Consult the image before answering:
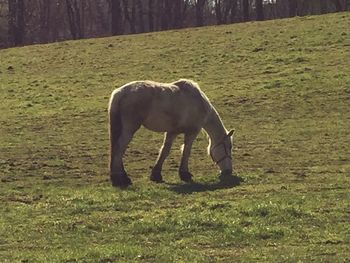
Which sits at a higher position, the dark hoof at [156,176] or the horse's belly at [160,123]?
the horse's belly at [160,123]

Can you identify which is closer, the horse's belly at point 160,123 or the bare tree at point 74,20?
the horse's belly at point 160,123

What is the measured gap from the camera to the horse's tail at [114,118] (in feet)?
40.3

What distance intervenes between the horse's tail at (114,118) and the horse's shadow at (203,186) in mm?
1189

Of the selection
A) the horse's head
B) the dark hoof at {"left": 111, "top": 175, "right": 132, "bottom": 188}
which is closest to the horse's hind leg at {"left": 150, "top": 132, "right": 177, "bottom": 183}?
the dark hoof at {"left": 111, "top": 175, "right": 132, "bottom": 188}

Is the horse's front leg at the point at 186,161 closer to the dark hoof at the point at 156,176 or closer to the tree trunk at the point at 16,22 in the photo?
the dark hoof at the point at 156,176

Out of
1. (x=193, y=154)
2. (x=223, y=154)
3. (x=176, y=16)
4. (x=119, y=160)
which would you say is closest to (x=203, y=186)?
(x=223, y=154)

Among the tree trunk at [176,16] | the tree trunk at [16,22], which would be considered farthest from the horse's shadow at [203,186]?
the tree trunk at [176,16]


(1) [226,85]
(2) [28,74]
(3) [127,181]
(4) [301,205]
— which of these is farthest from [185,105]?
(2) [28,74]

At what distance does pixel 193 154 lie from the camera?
641 inches

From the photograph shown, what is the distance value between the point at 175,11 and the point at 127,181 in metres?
48.0

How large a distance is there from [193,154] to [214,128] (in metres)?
2.56

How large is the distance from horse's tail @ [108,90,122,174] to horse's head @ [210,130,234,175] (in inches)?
81.7

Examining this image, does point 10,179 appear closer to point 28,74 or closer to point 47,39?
point 28,74

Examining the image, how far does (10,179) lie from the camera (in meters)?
13.5
